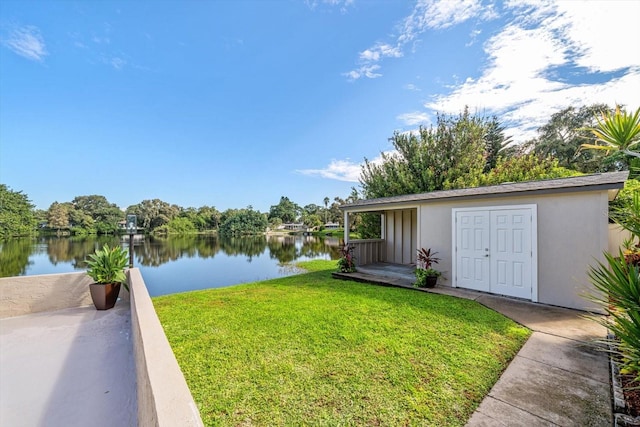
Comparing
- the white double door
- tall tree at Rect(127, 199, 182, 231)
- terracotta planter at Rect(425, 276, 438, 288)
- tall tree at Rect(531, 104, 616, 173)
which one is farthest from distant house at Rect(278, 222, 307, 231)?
the white double door

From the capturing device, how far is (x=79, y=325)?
3.64 m

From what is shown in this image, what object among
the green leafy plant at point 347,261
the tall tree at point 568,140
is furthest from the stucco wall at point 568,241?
the tall tree at point 568,140

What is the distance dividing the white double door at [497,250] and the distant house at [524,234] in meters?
0.01

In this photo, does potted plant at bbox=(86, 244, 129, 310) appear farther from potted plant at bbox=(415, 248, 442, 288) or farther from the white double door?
the white double door

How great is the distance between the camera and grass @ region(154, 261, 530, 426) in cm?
208

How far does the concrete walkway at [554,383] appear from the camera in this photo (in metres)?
1.98

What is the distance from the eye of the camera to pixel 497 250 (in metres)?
5.33

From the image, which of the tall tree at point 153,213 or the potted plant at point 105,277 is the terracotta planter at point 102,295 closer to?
the potted plant at point 105,277

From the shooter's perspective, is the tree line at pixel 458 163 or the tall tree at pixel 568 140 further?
the tall tree at pixel 568 140

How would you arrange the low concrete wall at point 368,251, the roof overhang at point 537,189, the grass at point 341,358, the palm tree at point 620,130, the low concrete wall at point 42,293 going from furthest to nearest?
the low concrete wall at point 368,251, the roof overhang at point 537,189, the low concrete wall at point 42,293, the palm tree at point 620,130, the grass at point 341,358

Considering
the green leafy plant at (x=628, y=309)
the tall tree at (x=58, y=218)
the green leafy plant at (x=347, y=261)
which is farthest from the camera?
the tall tree at (x=58, y=218)

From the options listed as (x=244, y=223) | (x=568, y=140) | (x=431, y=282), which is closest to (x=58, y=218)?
(x=244, y=223)

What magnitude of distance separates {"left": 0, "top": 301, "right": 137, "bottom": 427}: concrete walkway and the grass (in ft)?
1.88

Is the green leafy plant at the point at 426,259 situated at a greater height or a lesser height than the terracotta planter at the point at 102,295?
greater
